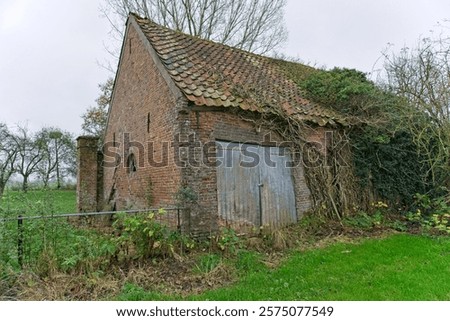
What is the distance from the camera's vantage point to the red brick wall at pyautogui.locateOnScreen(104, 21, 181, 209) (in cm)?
813

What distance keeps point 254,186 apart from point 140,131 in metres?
4.29

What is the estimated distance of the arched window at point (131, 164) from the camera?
1032 cm

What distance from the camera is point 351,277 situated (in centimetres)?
536

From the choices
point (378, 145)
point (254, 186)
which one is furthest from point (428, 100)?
point (254, 186)

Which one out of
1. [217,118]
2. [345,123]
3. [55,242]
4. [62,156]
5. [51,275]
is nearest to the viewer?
[51,275]

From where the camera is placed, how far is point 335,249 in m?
7.12

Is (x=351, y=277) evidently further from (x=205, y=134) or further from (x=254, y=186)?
(x=205, y=134)

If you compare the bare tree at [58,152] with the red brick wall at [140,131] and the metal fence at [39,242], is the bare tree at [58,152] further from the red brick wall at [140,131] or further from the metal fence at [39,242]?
the metal fence at [39,242]

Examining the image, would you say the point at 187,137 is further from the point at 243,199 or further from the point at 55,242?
the point at 55,242

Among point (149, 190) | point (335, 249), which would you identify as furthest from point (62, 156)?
point (335, 249)

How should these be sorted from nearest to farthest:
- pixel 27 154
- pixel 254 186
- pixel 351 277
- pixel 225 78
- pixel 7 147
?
pixel 351 277, pixel 254 186, pixel 225 78, pixel 7 147, pixel 27 154
